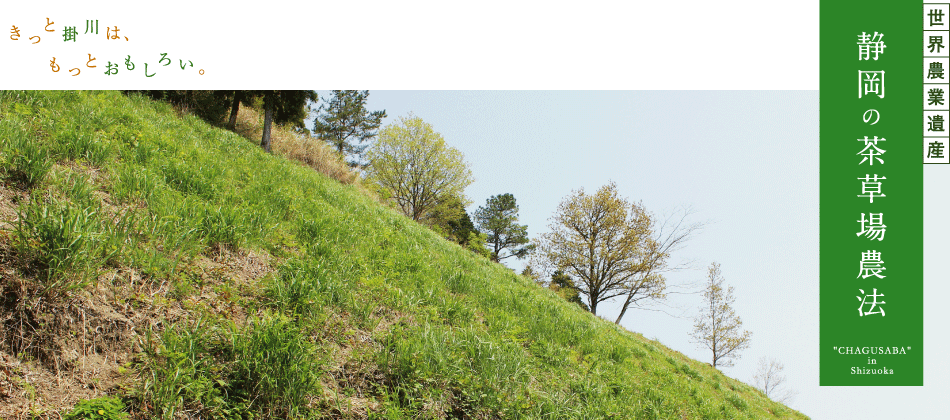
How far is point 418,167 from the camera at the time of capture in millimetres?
31438

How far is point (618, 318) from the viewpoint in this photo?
2542 centimetres

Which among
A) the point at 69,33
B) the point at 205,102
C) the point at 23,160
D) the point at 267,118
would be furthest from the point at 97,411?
the point at 205,102

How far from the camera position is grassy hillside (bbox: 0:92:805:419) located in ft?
8.04

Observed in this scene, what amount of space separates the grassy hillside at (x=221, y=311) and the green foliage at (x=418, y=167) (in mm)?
25000

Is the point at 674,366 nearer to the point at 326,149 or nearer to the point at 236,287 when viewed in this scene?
the point at 236,287

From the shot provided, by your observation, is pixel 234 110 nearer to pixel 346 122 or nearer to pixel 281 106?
pixel 281 106

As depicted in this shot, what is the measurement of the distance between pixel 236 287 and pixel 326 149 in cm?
1495

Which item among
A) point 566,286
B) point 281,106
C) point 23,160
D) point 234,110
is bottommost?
point 566,286

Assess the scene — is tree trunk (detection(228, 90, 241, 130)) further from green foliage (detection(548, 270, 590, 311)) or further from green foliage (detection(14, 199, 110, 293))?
green foliage (detection(548, 270, 590, 311))

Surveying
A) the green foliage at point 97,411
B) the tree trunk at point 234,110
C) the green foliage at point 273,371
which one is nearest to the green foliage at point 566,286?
the tree trunk at point 234,110

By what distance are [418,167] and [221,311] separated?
28697 mm

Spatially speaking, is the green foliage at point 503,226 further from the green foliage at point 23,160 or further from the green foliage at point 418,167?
the green foliage at point 23,160

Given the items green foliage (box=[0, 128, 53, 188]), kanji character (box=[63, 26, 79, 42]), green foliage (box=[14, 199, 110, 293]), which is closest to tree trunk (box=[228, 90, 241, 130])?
kanji character (box=[63, 26, 79, 42])

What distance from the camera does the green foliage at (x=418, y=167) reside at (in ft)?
103
